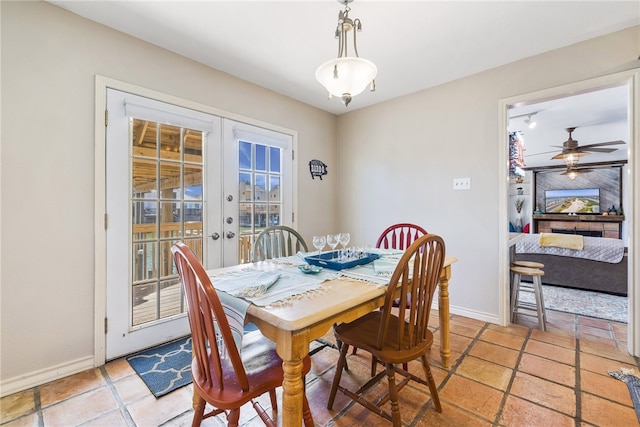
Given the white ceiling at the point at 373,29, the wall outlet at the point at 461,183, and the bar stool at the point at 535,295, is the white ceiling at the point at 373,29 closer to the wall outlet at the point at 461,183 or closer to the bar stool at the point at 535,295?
the wall outlet at the point at 461,183

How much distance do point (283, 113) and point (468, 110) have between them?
6.62 ft

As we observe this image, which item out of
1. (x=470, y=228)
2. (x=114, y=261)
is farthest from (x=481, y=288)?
(x=114, y=261)

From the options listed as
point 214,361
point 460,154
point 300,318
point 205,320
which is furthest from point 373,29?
point 214,361

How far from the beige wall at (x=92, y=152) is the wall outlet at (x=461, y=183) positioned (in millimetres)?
55

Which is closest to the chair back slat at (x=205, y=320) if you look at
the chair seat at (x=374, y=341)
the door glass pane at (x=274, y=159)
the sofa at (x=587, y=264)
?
the chair seat at (x=374, y=341)

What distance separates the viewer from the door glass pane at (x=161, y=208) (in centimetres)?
220

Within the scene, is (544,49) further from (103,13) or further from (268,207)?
(103,13)

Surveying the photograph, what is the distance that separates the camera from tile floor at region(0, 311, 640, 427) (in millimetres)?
1475

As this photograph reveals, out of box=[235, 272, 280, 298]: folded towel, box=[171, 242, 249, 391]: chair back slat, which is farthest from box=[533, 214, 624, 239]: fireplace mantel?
box=[171, 242, 249, 391]: chair back slat

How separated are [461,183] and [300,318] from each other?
8.43ft

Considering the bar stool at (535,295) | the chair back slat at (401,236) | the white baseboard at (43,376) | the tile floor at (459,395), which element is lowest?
the tile floor at (459,395)

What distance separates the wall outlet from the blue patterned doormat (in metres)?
2.92

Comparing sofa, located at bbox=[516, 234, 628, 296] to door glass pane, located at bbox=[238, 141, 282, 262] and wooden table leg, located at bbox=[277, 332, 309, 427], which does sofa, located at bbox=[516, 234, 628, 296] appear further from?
wooden table leg, located at bbox=[277, 332, 309, 427]

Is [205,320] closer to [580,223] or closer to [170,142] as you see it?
[170,142]
